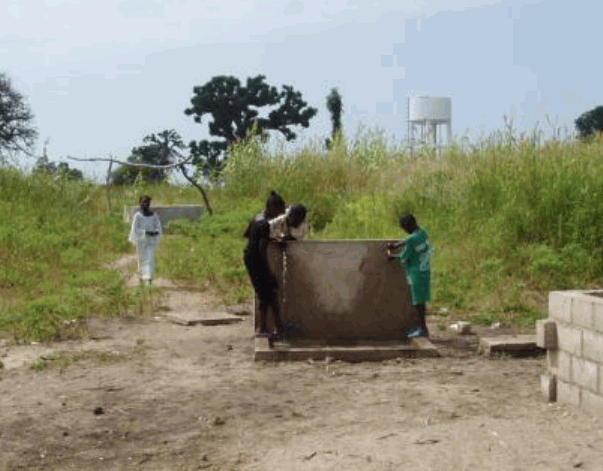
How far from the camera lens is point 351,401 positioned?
310 inches

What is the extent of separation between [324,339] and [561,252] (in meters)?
5.33

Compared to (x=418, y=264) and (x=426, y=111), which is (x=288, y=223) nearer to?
(x=418, y=264)

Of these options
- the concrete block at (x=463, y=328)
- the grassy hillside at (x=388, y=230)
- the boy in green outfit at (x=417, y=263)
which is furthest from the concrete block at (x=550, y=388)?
the grassy hillside at (x=388, y=230)

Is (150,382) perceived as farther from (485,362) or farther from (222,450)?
(485,362)

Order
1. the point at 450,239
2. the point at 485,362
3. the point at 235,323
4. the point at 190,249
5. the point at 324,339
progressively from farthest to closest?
the point at 190,249 → the point at 450,239 → the point at 235,323 → the point at 324,339 → the point at 485,362

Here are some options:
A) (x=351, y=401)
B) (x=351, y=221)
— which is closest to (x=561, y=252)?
(x=351, y=221)

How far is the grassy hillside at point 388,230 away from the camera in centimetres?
1311

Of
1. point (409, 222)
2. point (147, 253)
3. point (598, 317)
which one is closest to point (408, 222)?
point (409, 222)

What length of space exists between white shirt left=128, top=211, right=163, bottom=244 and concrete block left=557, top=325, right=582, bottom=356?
27.1ft

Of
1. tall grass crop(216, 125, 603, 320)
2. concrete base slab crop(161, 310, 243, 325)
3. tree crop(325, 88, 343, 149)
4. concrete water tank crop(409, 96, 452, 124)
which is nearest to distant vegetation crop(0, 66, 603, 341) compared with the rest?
tall grass crop(216, 125, 603, 320)

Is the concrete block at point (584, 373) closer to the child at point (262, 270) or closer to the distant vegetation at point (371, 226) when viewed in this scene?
the child at point (262, 270)

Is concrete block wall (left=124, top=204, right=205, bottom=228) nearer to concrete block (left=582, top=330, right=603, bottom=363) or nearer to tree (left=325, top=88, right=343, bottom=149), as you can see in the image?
concrete block (left=582, top=330, right=603, bottom=363)

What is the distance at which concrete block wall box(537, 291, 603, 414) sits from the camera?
23.0ft

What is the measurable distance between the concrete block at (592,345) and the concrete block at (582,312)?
6 centimetres
